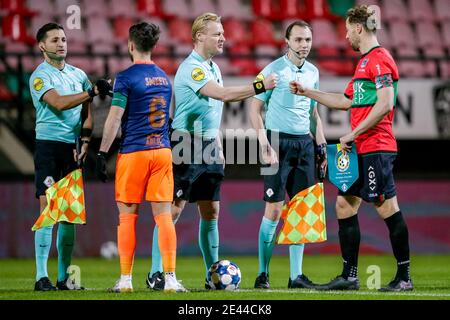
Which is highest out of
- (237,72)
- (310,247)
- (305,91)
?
(237,72)

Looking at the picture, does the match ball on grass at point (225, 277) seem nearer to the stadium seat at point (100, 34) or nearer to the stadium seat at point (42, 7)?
the stadium seat at point (100, 34)

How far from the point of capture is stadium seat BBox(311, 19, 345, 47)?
54.3 ft

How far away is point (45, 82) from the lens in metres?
8.14

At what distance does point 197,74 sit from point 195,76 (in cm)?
2

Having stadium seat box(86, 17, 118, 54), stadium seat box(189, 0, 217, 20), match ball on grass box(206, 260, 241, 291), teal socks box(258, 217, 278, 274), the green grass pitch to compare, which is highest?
stadium seat box(189, 0, 217, 20)

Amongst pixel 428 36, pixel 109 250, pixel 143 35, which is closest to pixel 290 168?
pixel 143 35

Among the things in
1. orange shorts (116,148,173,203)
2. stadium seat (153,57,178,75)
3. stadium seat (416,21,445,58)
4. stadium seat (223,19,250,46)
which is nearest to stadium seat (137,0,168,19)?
stadium seat (223,19,250,46)

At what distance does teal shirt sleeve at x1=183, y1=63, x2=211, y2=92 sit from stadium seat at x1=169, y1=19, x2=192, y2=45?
8150 mm

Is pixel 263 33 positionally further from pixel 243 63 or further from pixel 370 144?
pixel 370 144

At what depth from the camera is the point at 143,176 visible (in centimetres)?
734

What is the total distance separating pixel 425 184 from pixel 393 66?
6.75m

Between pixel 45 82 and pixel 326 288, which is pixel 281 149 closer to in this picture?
pixel 326 288

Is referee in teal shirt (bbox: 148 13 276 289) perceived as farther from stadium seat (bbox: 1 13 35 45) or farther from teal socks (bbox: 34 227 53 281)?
stadium seat (bbox: 1 13 35 45)

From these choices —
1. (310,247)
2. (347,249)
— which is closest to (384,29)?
(310,247)
